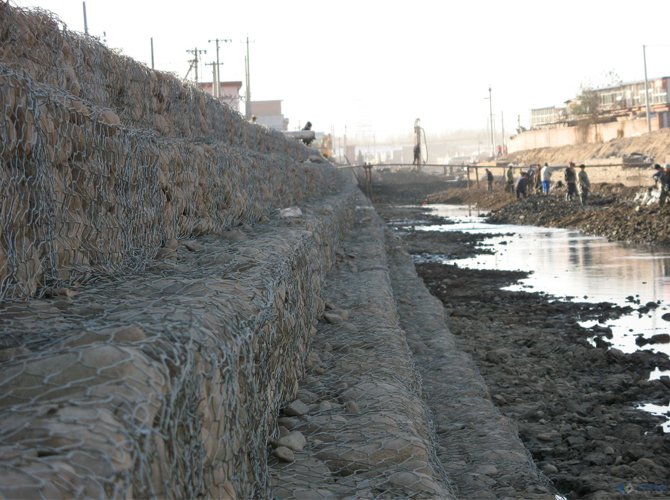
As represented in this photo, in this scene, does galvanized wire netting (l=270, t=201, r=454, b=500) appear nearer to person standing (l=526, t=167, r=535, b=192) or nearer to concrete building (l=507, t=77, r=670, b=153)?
person standing (l=526, t=167, r=535, b=192)

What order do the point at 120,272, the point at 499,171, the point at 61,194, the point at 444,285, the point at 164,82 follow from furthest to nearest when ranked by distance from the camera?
the point at 499,171, the point at 444,285, the point at 164,82, the point at 120,272, the point at 61,194

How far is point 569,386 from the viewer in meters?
6.76

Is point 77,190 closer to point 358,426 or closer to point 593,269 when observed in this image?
point 358,426

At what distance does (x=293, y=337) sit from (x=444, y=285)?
9.16 meters

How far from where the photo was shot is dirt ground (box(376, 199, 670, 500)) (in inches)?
189

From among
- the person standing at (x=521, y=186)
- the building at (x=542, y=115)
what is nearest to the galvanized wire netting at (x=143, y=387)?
the person standing at (x=521, y=186)

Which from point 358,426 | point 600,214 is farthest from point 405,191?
point 358,426

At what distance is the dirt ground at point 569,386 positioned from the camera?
189 inches

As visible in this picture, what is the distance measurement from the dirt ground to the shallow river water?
1.27 ft

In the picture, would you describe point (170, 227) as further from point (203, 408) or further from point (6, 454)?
point (6, 454)

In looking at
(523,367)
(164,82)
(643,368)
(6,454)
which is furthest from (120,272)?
(643,368)

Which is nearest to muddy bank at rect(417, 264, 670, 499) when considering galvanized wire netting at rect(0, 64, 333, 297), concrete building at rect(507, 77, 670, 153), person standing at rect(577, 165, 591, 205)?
galvanized wire netting at rect(0, 64, 333, 297)

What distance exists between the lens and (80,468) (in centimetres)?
147

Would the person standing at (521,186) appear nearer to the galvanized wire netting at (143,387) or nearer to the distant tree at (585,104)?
the galvanized wire netting at (143,387)
